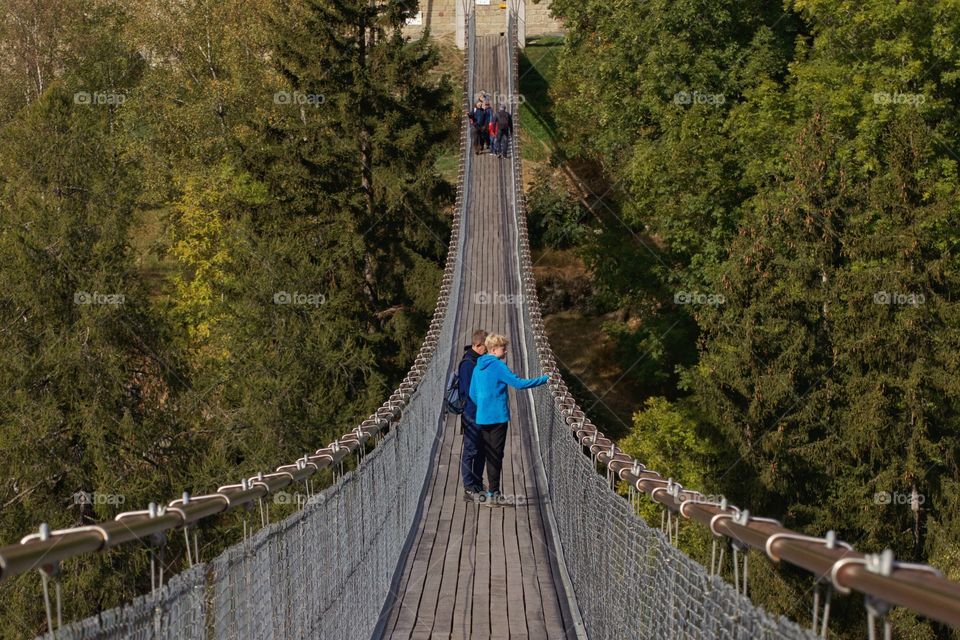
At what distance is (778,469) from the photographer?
68.7ft

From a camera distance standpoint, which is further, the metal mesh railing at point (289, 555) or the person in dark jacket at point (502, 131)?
the person in dark jacket at point (502, 131)

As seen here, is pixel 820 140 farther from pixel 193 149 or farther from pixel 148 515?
pixel 148 515

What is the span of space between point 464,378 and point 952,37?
599 inches

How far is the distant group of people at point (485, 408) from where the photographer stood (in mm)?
8328

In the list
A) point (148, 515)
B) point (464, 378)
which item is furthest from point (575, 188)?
point (148, 515)
